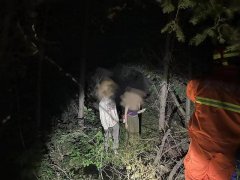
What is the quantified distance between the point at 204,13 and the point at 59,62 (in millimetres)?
3953

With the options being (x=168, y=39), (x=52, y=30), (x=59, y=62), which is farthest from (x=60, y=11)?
(x=168, y=39)

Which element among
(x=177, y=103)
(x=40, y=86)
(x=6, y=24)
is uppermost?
(x=6, y=24)

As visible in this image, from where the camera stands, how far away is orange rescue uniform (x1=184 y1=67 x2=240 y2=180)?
5367 mm

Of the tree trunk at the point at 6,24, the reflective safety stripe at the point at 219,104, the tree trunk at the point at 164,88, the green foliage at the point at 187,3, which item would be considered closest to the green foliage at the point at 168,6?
the green foliage at the point at 187,3

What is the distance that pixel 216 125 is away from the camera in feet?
18.1

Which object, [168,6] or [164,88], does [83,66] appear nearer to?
[164,88]

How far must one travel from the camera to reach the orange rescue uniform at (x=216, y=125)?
5.37 m

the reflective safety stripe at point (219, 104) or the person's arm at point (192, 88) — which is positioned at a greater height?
the person's arm at point (192, 88)

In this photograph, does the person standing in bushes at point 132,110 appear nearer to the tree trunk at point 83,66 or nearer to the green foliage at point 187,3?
the tree trunk at point 83,66

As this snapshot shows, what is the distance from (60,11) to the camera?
792 centimetres

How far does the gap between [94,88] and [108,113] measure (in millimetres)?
1112

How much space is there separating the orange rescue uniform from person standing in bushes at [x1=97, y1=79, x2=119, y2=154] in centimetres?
222

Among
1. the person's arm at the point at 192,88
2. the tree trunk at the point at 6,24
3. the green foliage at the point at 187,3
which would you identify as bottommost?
the person's arm at the point at 192,88

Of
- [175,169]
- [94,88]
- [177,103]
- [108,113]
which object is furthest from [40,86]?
[175,169]
